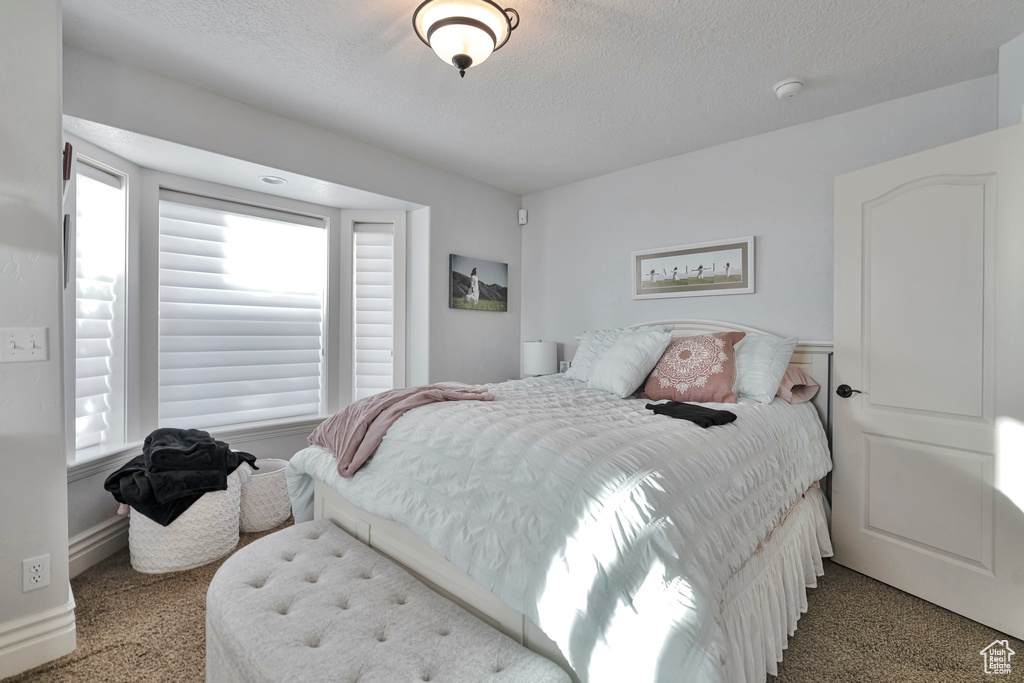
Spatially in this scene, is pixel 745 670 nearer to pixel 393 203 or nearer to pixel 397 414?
pixel 397 414

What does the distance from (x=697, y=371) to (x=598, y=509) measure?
5.07 feet

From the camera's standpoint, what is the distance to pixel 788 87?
7.64ft

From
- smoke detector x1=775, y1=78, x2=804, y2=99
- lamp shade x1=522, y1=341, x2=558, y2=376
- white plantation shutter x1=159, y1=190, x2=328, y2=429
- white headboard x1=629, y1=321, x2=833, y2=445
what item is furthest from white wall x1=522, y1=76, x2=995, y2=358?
white plantation shutter x1=159, y1=190, x2=328, y2=429

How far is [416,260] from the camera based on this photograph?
12.0 feet

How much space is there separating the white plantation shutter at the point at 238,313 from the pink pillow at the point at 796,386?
3.11m

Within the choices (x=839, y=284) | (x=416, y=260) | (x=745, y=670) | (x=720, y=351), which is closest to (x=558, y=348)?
(x=416, y=260)

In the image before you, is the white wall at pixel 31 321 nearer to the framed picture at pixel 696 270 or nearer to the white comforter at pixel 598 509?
the white comforter at pixel 598 509

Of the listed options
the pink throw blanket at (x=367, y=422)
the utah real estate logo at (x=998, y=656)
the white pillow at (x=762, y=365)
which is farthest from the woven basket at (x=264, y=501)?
the utah real estate logo at (x=998, y=656)

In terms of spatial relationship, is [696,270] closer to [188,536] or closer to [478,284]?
[478,284]

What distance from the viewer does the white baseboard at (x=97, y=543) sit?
217cm

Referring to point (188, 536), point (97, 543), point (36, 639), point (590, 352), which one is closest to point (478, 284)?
point (590, 352)

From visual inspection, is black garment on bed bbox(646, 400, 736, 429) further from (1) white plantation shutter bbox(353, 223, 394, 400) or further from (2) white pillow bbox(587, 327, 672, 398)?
(1) white plantation shutter bbox(353, 223, 394, 400)

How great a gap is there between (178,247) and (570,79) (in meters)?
2.58

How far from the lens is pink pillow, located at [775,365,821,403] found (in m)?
2.44
